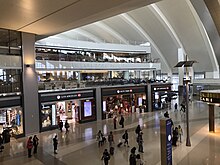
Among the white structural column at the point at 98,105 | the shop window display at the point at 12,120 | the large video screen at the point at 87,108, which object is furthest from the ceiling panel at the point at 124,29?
the shop window display at the point at 12,120

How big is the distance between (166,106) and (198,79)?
2006 centimetres

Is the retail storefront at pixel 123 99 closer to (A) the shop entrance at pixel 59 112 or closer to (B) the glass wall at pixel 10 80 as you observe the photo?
(A) the shop entrance at pixel 59 112

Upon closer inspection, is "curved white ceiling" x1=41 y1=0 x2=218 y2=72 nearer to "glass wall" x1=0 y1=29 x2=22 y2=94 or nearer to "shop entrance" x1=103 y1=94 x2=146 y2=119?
"shop entrance" x1=103 y1=94 x2=146 y2=119

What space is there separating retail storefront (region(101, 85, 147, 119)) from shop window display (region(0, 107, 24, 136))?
9617 millimetres

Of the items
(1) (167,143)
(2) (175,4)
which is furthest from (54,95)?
(2) (175,4)

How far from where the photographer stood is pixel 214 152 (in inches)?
513

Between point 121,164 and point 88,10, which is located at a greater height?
point 88,10

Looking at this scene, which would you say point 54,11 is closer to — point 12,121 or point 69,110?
point 12,121

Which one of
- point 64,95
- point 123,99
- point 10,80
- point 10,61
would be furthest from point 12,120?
point 123,99

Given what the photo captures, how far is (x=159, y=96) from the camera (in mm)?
31797

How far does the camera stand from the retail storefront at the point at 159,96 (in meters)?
30.8

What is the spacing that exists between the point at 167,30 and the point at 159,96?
48.4ft

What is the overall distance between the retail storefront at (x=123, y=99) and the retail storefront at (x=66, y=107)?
1.91 meters

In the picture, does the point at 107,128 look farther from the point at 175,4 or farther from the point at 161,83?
the point at 175,4
